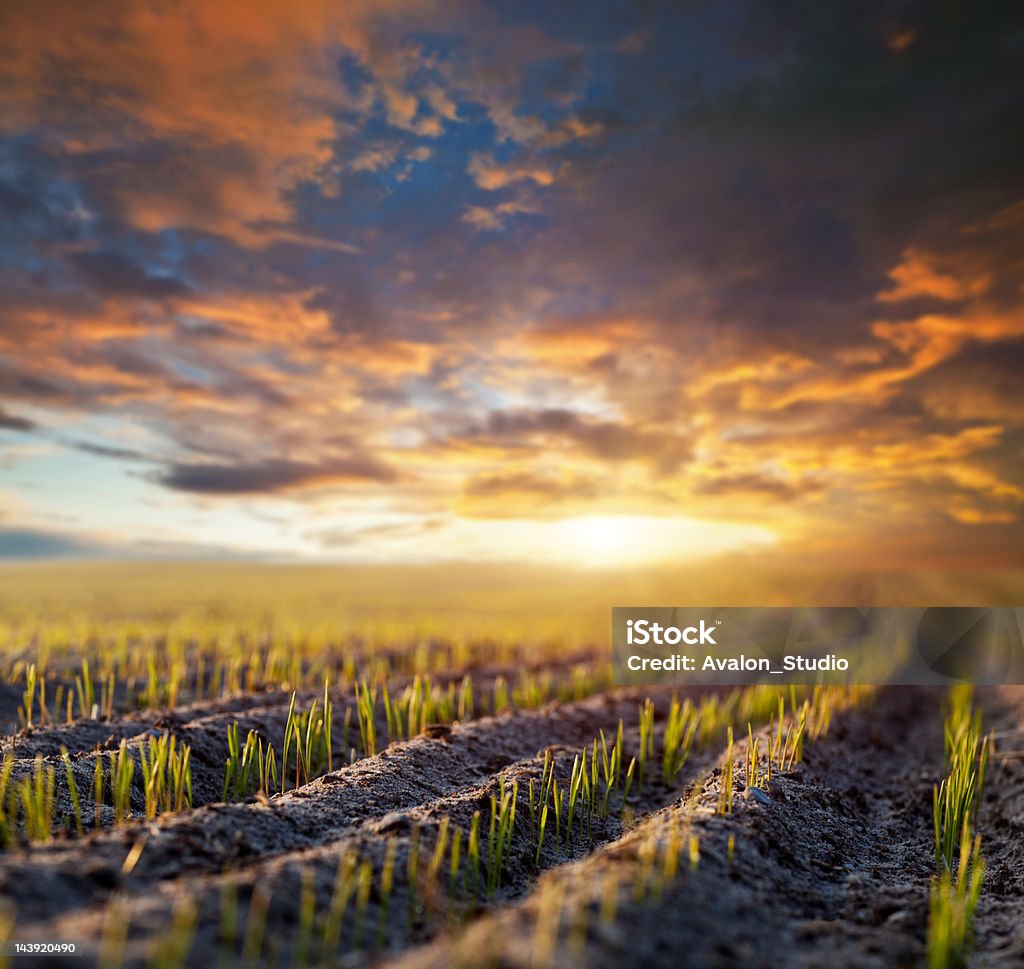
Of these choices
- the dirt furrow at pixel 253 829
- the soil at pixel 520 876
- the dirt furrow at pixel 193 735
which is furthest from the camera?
the dirt furrow at pixel 193 735

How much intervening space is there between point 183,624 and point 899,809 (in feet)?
37.3

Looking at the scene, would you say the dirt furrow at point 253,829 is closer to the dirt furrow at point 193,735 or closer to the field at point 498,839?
the field at point 498,839

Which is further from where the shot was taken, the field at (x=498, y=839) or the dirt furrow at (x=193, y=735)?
the dirt furrow at (x=193, y=735)

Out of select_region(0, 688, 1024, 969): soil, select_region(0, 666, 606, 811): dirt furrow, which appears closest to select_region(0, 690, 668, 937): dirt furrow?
select_region(0, 688, 1024, 969): soil

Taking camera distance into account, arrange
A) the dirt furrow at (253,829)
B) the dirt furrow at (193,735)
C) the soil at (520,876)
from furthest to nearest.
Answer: the dirt furrow at (193,735) < the dirt furrow at (253,829) < the soil at (520,876)

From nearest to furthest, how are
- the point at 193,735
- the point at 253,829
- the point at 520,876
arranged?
1. the point at 253,829
2. the point at 520,876
3. the point at 193,735

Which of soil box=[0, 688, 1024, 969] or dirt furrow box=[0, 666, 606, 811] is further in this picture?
dirt furrow box=[0, 666, 606, 811]

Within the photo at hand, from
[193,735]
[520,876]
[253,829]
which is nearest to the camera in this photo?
[253,829]

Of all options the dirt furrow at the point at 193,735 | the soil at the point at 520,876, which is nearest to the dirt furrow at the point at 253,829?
the soil at the point at 520,876

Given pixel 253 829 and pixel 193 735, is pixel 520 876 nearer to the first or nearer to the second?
pixel 253 829

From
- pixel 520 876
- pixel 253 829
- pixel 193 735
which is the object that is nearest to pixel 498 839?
pixel 520 876

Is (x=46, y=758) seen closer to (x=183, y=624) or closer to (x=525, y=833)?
(x=525, y=833)

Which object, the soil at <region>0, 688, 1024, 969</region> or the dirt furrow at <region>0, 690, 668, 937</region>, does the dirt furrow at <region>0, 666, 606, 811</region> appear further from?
the dirt furrow at <region>0, 690, 668, 937</region>

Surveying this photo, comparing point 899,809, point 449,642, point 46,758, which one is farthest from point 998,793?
point 449,642
